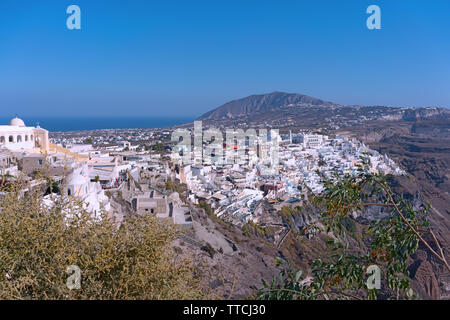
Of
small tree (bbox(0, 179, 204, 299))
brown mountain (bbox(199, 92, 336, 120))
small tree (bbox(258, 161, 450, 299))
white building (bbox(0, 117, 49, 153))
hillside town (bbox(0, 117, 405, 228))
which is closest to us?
small tree (bbox(258, 161, 450, 299))

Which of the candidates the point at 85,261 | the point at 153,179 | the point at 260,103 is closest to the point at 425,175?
the point at 153,179

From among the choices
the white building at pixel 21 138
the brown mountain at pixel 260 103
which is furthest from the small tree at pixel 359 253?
the brown mountain at pixel 260 103

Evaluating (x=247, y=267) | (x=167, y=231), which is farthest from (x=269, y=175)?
(x=167, y=231)

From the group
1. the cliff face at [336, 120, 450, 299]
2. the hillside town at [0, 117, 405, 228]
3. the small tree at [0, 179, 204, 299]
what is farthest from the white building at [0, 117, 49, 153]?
the cliff face at [336, 120, 450, 299]

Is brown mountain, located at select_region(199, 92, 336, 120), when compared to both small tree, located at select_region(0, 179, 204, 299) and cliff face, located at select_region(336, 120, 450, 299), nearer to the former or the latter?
cliff face, located at select_region(336, 120, 450, 299)

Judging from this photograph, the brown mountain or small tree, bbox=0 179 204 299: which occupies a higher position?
the brown mountain

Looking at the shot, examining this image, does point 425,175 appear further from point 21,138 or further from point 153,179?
point 21,138

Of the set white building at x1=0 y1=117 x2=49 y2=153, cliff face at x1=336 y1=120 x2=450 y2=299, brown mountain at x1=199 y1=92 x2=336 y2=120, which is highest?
brown mountain at x1=199 y1=92 x2=336 y2=120
